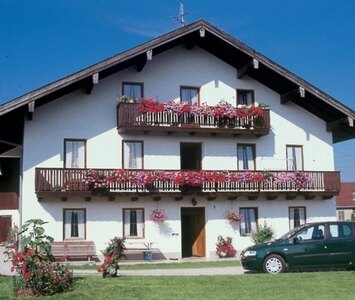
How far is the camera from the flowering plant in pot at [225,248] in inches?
1050

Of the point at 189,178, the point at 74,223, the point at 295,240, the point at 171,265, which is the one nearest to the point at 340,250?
the point at 295,240

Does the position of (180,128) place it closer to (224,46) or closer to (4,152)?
(224,46)

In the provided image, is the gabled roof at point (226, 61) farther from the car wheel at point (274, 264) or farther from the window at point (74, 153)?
the car wheel at point (274, 264)

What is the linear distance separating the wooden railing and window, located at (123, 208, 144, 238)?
1.29 meters

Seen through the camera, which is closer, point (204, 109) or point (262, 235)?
point (204, 109)

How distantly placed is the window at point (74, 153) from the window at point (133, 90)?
315cm

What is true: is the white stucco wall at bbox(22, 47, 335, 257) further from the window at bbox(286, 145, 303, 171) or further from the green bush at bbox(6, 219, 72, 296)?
the green bush at bbox(6, 219, 72, 296)

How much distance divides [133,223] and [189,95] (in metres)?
6.91

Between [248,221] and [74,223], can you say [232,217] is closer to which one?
[248,221]

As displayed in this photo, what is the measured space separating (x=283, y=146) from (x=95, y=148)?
9843mm

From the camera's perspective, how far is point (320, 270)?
59.7ft

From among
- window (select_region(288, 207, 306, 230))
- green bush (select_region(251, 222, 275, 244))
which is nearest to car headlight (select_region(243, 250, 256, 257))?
green bush (select_region(251, 222, 275, 244))

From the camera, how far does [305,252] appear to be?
1788 cm

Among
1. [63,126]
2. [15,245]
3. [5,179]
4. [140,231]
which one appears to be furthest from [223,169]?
[5,179]
